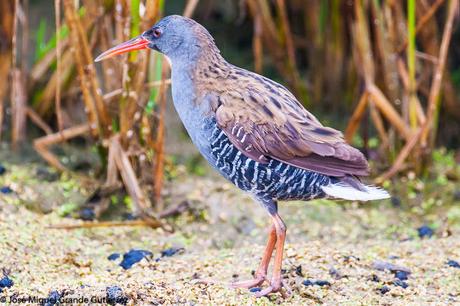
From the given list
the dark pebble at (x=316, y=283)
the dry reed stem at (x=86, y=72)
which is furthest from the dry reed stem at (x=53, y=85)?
the dark pebble at (x=316, y=283)

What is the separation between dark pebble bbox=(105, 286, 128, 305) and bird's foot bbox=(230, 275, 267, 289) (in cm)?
60

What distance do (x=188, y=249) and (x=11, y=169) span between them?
1.49 metres

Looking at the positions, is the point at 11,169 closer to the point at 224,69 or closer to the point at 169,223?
the point at 169,223

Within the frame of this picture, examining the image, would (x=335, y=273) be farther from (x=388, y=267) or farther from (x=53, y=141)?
(x=53, y=141)

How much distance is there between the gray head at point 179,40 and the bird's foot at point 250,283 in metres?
1.11

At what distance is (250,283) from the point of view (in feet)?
13.3

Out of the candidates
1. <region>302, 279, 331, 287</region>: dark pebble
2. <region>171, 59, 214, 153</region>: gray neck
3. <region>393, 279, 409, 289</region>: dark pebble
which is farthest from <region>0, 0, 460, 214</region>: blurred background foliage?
<region>393, 279, 409, 289</region>: dark pebble

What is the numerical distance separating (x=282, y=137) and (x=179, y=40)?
2.57ft

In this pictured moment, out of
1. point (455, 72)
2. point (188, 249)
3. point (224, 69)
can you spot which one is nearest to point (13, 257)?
point (188, 249)

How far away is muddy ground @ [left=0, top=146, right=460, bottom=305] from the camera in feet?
13.2

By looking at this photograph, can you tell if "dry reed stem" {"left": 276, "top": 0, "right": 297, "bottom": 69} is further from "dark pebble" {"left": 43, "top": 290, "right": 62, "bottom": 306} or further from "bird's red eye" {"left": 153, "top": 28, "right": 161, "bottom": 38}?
"dark pebble" {"left": 43, "top": 290, "right": 62, "bottom": 306}

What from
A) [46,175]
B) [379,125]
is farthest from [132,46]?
[379,125]

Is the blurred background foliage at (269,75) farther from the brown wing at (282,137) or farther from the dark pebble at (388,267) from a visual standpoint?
the dark pebble at (388,267)

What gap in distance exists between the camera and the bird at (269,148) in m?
3.93
